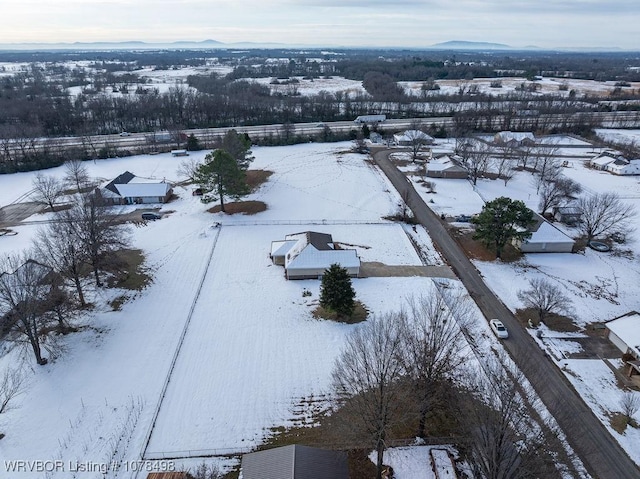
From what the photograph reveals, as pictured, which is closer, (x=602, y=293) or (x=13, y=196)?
(x=602, y=293)

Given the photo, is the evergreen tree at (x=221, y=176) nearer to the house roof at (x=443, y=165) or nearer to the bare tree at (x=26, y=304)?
the bare tree at (x=26, y=304)

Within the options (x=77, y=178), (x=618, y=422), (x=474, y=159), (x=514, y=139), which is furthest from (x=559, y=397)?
(x=514, y=139)

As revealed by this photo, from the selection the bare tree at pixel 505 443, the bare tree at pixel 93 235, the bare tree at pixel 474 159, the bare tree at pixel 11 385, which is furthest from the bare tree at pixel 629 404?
the bare tree at pixel 474 159

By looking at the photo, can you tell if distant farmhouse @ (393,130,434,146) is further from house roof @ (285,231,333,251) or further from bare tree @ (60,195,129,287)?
bare tree @ (60,195,129,287)

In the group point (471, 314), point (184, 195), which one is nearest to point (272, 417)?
point (471, 314)

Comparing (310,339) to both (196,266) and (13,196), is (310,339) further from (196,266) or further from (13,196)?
(13,196)

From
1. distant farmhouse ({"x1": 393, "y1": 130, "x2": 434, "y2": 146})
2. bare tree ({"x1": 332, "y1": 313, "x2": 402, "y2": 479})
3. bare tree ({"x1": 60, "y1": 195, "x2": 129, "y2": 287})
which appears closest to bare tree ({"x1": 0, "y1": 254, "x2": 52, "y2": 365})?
bare tree ({"x1": 60, "y1": 195, "x2": 129, "y2": 287})
